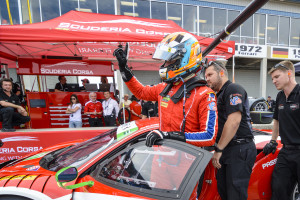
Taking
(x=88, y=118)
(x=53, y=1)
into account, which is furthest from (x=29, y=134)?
(x=53, y=1)

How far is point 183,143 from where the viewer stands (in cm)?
109

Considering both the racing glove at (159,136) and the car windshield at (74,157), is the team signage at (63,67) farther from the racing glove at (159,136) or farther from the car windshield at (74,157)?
the racing glove at (159,136)

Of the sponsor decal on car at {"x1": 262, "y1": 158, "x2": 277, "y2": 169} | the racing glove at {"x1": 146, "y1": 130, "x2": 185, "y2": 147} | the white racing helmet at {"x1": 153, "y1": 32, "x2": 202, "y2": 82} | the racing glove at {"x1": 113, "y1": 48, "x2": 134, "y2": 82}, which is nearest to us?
the racing glove at {"x1": 146, "y1": 130, "x2": 185, "y2": 147}

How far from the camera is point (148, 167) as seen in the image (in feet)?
4.18

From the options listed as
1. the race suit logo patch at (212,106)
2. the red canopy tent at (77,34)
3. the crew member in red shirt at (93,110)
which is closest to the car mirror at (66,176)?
the race suit logo patch at (212,106)

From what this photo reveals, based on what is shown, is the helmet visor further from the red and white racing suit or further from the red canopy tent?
the red canopy tent

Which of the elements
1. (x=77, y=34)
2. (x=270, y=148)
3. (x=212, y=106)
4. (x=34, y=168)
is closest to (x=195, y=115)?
(x=212, y=106)

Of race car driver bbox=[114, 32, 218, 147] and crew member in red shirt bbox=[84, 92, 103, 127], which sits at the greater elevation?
race car driver bbox=[114, 32, 218, 147]

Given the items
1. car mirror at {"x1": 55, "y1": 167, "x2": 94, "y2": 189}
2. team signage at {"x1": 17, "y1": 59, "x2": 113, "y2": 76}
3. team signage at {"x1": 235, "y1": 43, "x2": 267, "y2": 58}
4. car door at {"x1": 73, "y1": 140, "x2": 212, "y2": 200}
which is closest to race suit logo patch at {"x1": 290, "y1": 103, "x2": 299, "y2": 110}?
car door at {"x1": 73, "y1": 140, "x2": 212, "y2": 200}

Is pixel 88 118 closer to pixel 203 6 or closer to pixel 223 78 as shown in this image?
pixel 223 78

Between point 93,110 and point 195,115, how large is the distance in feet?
12.8

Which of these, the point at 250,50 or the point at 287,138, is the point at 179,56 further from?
the point at 250,50

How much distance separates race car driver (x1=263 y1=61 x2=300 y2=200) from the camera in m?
1.66

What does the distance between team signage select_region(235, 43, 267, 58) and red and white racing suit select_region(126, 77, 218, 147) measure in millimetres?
13708
